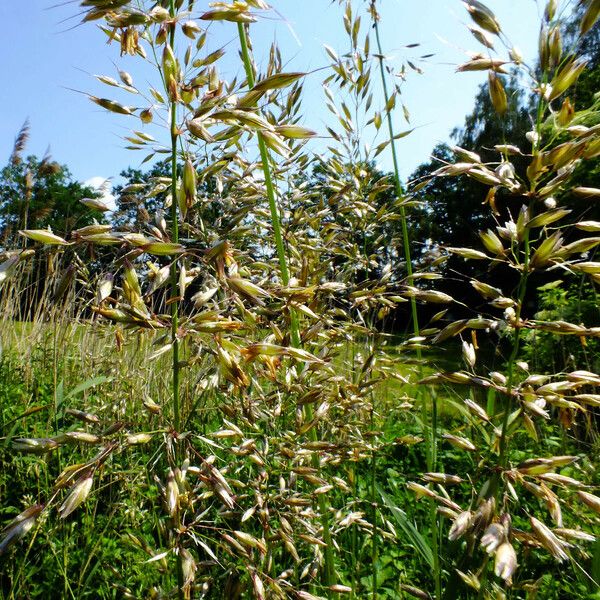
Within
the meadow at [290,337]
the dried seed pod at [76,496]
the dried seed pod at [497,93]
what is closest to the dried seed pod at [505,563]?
the meadow at [290,337]

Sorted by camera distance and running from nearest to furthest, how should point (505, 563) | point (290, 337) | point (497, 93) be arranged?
1. point (505, 563)
2. point (497, 93)
3. point (290, 337)

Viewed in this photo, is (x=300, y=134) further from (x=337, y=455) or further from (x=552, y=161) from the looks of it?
(x=337, y=455)

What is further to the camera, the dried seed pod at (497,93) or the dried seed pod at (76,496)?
the dried seed pod at (497,93)

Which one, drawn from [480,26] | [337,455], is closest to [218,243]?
[480,26]

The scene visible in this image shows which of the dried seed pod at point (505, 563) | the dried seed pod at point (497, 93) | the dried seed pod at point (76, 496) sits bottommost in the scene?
the dried seed pod at point (505, 563)

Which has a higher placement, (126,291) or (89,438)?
(126,291)

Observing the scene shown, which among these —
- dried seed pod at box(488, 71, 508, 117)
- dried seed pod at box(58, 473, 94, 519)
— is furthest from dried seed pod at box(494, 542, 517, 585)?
dried seed pod at box(488, 71, 508, 117)

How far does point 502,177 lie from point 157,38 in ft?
2.05

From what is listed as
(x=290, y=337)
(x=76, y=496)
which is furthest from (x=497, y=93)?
(x=76, y=496)

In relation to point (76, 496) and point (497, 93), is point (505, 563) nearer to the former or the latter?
point (76, 496)

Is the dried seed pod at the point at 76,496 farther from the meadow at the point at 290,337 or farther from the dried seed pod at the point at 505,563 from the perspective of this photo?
the dried seed pod at the point at 505,563

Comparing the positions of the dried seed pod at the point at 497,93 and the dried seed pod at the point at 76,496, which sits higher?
the dried seed pod at the point at 497,93

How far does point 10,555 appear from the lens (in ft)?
6.10

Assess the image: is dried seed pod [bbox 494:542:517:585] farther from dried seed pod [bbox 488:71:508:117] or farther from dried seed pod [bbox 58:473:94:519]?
dried seed pod [bbox 488:71:508:117]
